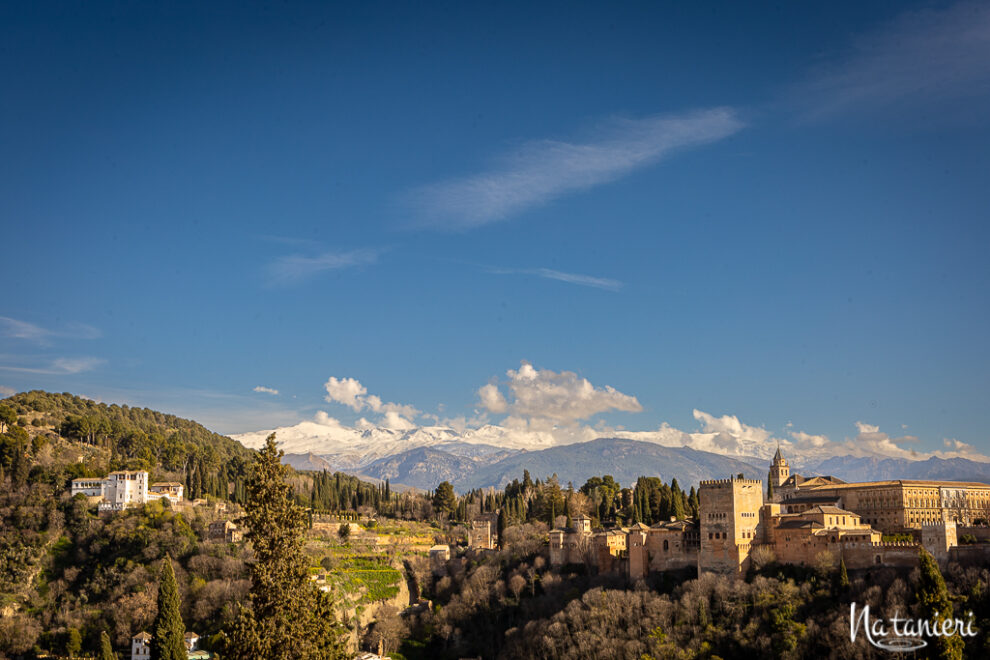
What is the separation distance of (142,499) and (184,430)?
182 ft

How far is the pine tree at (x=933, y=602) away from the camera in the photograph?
3731cm

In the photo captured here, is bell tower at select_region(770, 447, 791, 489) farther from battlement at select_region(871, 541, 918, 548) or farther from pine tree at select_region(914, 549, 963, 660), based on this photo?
pine tree at select_region(914, 549, 963, 660)

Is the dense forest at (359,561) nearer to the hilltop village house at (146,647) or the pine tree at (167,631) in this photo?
the pine tree at (167,631)

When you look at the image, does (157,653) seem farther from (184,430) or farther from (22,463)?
(184,430)

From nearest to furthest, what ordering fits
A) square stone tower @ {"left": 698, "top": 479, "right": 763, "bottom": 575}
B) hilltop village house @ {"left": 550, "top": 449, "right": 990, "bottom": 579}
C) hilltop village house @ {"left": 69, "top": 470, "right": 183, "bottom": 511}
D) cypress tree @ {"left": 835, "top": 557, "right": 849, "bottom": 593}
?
cypress tree @ {"left": 835, "top": 557, "right": 849, "bottom": 593} → hilltop village house @ {"left": 550, "top": 449, "right": 990, "bottom": 579} → square stone tower @ {"left": 698, "top": 479, "right": 763, "bottom": 575} → hilltop village house @ {"left": 69, "top": 470, "right": 183, "bottom": 511}

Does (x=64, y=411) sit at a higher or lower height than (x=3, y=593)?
higher

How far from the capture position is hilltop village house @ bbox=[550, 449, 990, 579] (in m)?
46.3

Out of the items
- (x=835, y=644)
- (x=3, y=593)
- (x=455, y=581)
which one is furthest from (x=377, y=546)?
(x=835, y=644)

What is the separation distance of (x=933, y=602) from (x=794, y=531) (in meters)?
10.9

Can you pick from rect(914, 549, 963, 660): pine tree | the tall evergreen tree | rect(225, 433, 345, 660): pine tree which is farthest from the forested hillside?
rect(225, 433, 345, 660): pine tree

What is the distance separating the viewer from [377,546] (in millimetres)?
72312

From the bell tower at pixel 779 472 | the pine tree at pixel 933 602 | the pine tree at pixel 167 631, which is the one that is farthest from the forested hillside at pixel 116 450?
the pine tree at pixel 933 602

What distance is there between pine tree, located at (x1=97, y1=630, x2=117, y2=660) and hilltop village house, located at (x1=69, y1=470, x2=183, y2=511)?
53.5 feet
